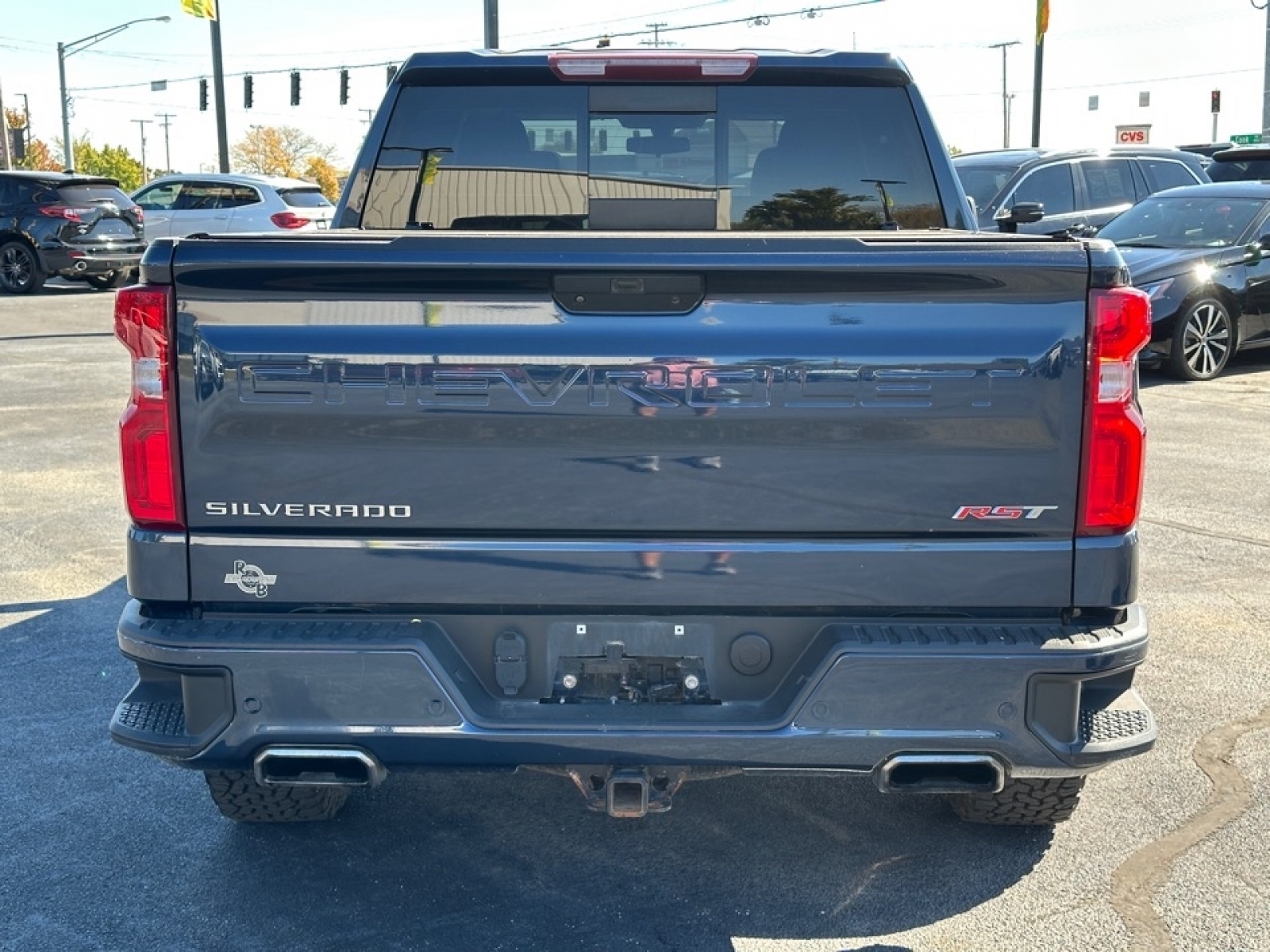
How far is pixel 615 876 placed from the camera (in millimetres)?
3668

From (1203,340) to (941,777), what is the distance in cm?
1061

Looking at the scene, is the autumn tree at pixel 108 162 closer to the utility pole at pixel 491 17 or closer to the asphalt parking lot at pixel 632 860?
the utility pole at pixel 491 17

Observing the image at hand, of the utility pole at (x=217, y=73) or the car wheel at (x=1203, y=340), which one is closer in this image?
the car wheel at (x=1203, y=340)

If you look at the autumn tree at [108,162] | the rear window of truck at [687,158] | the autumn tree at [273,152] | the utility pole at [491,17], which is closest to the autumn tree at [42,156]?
the autumn tree at [108,162]

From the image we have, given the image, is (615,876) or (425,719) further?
(615,876)

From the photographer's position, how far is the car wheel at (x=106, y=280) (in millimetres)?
22375

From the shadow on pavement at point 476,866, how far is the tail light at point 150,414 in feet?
3.60

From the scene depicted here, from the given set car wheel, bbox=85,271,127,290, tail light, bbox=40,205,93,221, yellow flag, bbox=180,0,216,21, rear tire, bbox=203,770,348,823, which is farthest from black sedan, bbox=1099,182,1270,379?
yellow flag, bbox=180,0,216,21

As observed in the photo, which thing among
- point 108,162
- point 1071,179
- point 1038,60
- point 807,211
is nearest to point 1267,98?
point 1038,60

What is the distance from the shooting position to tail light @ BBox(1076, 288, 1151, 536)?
2936mm

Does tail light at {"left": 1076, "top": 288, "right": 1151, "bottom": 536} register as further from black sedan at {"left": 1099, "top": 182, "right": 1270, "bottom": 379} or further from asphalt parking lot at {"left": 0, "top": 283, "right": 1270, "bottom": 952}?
black sedan at {"left": 1099, "top": 182, "right": 1270, "bottom": 379}

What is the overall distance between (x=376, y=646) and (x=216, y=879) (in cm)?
110

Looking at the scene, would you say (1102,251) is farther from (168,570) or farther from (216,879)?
(216,879)

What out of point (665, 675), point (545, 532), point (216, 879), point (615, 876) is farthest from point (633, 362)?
point (216, 879)
